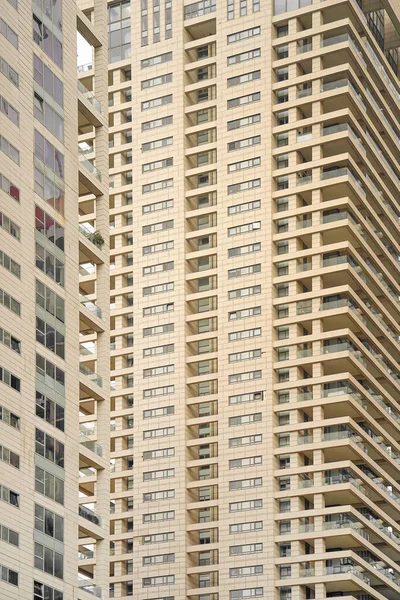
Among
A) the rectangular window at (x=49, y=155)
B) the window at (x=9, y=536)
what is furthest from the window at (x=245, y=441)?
the window at (x=9, y=536)

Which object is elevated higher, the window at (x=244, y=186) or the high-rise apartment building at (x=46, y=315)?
the window at (x=244, y=186)

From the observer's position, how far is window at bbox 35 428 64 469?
334 feet

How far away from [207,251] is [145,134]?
Answer: 1428cm

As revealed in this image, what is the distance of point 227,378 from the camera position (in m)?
143

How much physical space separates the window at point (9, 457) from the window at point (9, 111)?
22.2m

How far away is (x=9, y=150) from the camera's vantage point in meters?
104

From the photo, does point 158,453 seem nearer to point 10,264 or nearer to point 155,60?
point 155,60

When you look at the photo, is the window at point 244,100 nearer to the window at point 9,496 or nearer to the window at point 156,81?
the window at point 156,81

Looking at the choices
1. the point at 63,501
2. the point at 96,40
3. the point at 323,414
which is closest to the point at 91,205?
the point at 96,40

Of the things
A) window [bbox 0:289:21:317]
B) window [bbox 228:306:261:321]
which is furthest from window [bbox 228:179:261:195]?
window [bbox 0:289:21:317]

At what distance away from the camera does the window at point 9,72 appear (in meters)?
105

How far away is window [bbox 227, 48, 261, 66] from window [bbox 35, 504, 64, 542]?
60316mm

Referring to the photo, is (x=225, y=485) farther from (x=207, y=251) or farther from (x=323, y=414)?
(x=207, y=251)

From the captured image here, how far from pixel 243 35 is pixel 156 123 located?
12.0m
